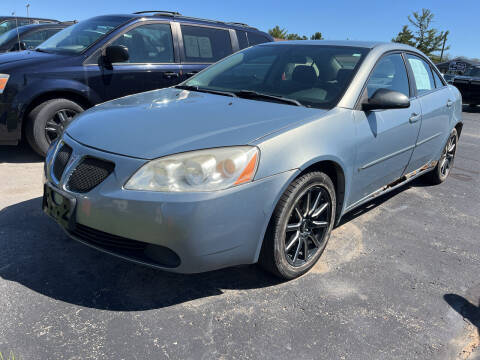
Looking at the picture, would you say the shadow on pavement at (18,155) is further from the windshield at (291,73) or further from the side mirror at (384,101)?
the side mirror at (384,101)

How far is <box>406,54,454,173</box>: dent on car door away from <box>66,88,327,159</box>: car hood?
5.17ft

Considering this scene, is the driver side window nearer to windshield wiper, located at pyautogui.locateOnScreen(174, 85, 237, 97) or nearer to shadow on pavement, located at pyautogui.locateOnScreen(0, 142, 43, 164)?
windshield wiper, located at pyautogui.locateOnScreen(174, 85, 237, 97)

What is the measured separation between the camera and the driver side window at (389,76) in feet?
10.4

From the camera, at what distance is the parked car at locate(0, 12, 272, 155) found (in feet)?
14.7

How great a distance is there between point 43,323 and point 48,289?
1.03 feet

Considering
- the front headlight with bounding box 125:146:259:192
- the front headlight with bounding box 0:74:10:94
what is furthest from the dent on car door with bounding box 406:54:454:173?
the front headlight with bounding box 0:74:10:94

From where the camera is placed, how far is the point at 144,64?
17.1 feet

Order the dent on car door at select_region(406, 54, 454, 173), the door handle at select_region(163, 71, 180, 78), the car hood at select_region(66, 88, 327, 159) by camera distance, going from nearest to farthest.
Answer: the car hood at select_region(66, 88, 327, 159)
the dent on car door at select_region(406, 54, 454, 173)
the door handle at select_region(163, 71, 180, 78)

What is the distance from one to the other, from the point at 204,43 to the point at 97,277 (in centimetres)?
418

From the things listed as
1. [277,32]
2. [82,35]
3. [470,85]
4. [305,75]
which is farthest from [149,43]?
[277,32]

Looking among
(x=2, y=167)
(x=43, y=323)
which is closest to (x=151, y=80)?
(x=2, y=167)

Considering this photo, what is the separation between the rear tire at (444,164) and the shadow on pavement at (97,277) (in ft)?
10.0

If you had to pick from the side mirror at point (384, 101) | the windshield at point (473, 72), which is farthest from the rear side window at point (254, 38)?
the windshield at point (473, 72)

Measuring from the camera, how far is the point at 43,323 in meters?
2.14
